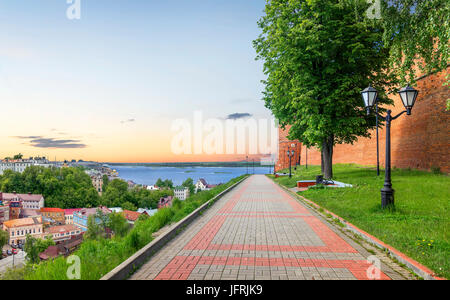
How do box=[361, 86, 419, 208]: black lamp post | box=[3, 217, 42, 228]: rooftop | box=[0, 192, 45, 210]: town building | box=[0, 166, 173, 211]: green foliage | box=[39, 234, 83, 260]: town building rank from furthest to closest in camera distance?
1. box=[0, 166, 173, 211]: green foliage
2. box=[0, 192, 45, 210]: town building
3. box=[3, 217, 42, 228]: rooftop
4. box=[361, 86, 419, 208]: black lamp post
5. box=[39, 234, 83, 260]: town building

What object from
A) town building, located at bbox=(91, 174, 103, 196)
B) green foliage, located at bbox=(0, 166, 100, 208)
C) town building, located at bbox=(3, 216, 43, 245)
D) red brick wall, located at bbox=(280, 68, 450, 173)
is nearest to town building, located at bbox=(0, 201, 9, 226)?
town building, located at bbox=(3, 216, 43, 245)

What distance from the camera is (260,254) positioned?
15.4ft

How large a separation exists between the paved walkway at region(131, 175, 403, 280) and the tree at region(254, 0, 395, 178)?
29.5ft

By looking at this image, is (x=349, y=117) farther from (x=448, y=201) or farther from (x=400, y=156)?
(x=400, y=156)

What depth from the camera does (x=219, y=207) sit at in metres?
10.4

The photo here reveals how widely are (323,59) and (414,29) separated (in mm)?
7131

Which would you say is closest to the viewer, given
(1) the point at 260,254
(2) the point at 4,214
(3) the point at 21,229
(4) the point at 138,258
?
(4) the point at 138,258

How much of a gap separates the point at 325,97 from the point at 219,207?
351 inches

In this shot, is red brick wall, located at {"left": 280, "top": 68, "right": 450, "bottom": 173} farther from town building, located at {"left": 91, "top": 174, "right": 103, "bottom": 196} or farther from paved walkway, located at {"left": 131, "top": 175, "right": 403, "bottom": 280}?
town building, located at {"left": 91, "top": 174, "right": 103, "bottom": 196}

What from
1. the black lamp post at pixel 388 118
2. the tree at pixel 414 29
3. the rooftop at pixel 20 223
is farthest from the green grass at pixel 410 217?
the rooftop at pixel 20 223

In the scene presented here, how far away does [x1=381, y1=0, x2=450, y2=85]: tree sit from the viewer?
7.62 meters

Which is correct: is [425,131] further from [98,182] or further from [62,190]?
[98,182]

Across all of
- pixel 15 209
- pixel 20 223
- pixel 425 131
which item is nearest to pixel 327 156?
pixel 425 131
